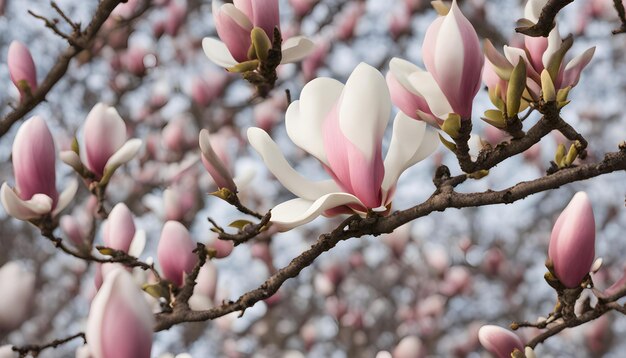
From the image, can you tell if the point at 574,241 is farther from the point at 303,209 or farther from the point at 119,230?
the point at 119,230

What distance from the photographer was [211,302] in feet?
5.24

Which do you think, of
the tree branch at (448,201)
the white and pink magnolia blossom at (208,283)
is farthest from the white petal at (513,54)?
the white and pink magnolia blossom at (208,283)

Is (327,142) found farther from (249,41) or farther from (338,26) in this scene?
(338,26)

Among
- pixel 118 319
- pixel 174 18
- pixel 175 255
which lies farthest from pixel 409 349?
pixel 174 18

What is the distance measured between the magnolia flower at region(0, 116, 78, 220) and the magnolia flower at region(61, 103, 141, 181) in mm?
125

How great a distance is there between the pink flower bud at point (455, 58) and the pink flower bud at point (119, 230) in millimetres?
667

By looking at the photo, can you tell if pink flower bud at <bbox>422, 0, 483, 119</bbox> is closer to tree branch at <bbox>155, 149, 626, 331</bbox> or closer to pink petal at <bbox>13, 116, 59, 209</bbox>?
tree branch at <bbox>155, 149, 626, 331</bbox>

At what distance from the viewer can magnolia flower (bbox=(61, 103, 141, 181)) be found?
1223 millimetres

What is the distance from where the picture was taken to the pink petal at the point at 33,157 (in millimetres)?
1061

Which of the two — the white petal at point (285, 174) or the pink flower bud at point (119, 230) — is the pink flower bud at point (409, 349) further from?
the white petal at point (285, 174)

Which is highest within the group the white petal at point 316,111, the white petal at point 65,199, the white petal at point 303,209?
the white petal at point 316,111

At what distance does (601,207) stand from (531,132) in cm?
450

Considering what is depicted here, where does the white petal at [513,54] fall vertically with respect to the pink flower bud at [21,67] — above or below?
below

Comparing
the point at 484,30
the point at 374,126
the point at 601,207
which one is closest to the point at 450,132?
the point at 374,126
